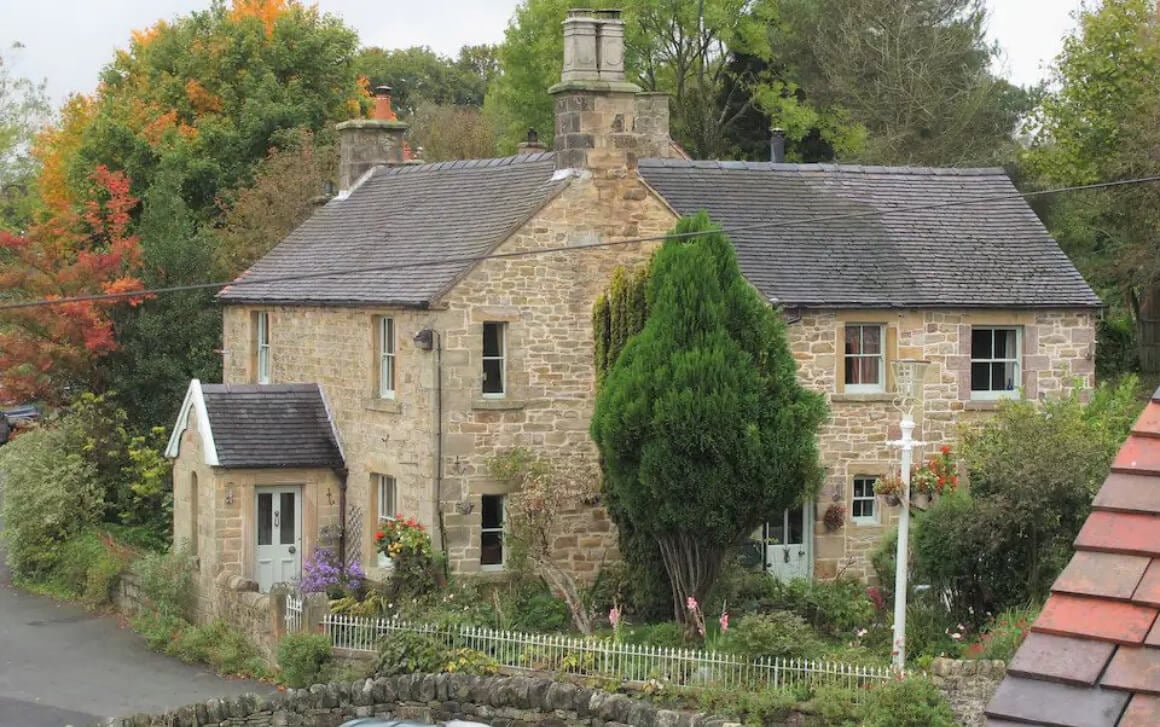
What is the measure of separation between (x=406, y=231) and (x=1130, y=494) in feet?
74.7

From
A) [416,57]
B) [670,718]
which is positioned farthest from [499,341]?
[416,57]

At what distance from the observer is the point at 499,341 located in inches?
980

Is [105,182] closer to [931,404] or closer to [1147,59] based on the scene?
[931,404]

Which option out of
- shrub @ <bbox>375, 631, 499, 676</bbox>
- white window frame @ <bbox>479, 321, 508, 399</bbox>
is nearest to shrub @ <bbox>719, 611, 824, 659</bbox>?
shrub @ <bbox>375, 631, 499, 676</bbox>

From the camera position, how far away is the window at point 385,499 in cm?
2552

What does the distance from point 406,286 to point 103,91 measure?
81.8ft

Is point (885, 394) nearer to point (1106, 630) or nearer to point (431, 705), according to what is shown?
point (431, 705)

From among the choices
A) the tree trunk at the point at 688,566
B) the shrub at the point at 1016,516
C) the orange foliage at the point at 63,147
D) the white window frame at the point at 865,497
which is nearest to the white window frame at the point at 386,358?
the tree trunk at the point at 688,566

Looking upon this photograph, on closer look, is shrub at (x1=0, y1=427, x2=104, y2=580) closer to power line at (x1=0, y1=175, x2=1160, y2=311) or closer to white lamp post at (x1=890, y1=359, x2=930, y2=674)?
power line at (x1=0, y1=175, x2=1160, y2=311)

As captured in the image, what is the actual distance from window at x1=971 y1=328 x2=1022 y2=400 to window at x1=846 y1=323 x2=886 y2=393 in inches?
63.2

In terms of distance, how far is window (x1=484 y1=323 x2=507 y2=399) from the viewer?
24.8 m

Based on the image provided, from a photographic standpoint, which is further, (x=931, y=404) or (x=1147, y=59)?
(x=1147, y=59)

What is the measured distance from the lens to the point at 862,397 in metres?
26.2

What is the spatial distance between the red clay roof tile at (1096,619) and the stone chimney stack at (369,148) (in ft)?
89.3
